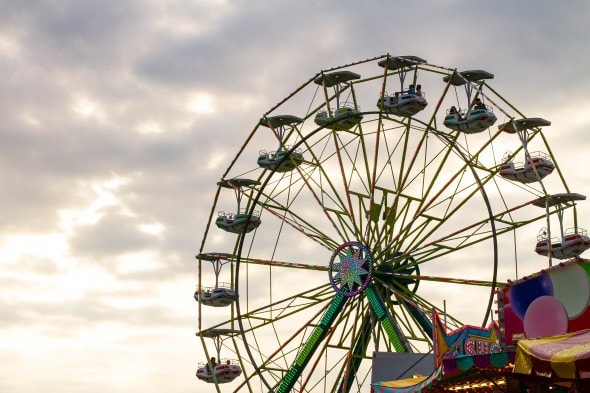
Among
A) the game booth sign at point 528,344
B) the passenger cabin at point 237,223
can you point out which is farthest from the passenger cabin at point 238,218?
the game booth sign at point 528,344

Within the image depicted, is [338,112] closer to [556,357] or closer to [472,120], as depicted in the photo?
[472,120]

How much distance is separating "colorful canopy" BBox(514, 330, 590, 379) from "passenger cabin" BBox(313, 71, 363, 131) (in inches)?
623

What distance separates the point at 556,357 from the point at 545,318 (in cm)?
415

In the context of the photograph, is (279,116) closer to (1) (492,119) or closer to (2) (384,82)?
(2) (384,82)

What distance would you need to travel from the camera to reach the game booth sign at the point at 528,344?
13.7 metres

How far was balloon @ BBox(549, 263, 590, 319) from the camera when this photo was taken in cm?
1664

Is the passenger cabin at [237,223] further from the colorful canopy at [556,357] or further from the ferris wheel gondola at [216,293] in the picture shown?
the colorful canopy at [556,357]

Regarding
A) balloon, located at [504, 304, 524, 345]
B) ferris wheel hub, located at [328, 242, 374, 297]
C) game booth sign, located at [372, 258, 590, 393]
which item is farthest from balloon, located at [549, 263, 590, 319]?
ferris wheel hub, located at [328, 242, 374, 297]

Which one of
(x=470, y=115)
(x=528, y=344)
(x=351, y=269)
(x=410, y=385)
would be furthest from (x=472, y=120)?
(x=528, y=344)

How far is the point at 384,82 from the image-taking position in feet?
97.7

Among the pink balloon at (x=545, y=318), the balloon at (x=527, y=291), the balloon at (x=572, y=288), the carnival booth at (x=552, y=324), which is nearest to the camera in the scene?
the carnival booth at (x=552, y=324)

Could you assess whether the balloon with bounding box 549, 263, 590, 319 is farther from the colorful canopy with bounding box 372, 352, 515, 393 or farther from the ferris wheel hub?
the ferris wheel hub

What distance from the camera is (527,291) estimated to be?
17938mm

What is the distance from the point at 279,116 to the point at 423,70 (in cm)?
480
